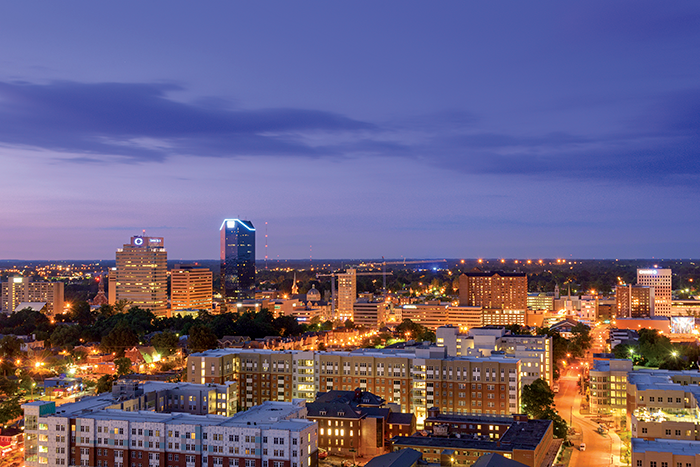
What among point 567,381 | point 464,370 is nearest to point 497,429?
point 464,370

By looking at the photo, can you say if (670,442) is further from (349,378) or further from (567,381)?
(567,381)

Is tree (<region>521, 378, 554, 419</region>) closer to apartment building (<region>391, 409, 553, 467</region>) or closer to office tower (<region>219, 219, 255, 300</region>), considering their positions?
apartment building (<region>391, 409, 553, 467</region>)

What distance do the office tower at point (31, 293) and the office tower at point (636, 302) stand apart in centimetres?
7047

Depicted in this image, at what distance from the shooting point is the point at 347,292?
306ft

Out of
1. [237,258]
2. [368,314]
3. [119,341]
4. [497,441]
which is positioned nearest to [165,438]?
[497,441]

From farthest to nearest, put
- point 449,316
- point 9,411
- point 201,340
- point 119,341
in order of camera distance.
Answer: point 449,316 < point 119,341 < point 201,340 < point 9,411

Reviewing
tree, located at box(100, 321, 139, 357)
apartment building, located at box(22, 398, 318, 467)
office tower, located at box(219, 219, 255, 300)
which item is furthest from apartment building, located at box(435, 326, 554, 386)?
office tower, located at box(219, 219, 255, 300)

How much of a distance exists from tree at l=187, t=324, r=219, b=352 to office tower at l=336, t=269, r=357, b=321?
3865 cm

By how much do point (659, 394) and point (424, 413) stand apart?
10774mm

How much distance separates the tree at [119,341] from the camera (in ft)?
181

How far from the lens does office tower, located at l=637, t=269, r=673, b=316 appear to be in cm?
8783

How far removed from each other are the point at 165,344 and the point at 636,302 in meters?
54.7

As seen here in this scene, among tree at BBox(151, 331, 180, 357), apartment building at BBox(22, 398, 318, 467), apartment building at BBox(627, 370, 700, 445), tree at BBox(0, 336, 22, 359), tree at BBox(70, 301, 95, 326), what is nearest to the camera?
apartment building at BBox(22, 398, 318, 467)

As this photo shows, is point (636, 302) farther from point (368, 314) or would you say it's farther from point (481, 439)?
point (481, 439)
